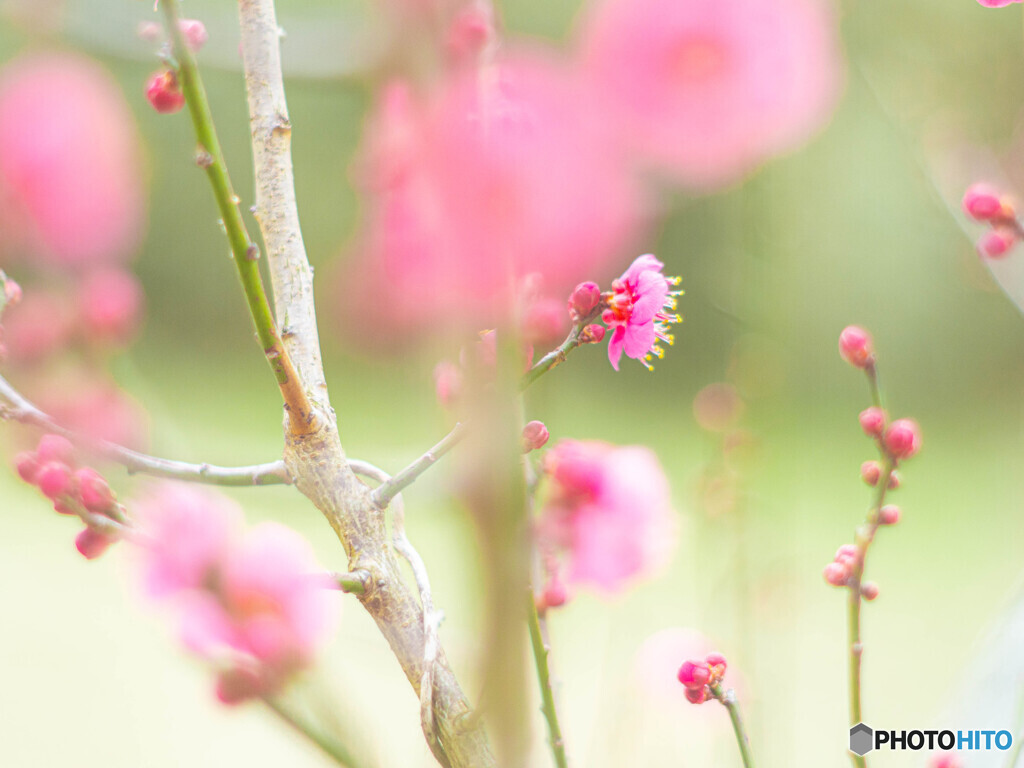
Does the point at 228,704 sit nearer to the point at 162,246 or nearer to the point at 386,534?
the point at 386,534

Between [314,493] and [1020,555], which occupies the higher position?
[1020,555]

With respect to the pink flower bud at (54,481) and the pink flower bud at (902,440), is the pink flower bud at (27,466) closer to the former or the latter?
the pink flower bud at (54,481)

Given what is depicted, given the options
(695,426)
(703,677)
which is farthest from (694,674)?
(695,426)

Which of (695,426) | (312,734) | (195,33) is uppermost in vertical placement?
(695,426)

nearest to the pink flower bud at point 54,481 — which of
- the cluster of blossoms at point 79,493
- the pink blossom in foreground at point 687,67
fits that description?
the cluster of blossoms at point 79,493

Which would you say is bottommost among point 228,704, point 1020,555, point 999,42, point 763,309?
point 228,704

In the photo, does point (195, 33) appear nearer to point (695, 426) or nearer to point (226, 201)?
point (226, 201)

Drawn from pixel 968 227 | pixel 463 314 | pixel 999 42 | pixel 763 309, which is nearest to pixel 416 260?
pixel 463 314
